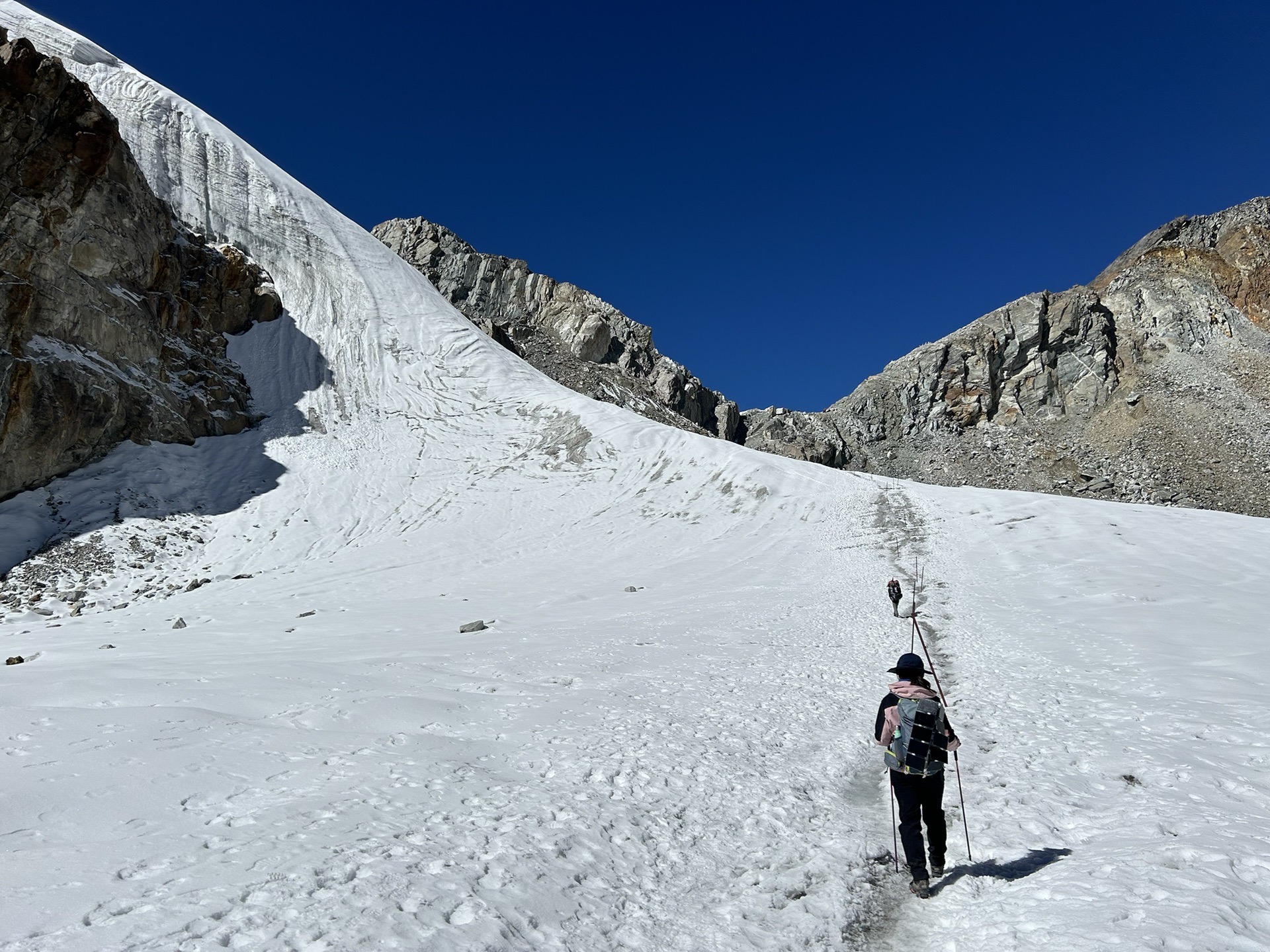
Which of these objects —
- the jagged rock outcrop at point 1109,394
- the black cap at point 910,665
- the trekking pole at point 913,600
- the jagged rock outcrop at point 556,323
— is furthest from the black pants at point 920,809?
the jagged rock outcrop at point 1109,394

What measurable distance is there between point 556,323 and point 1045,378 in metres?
66.3

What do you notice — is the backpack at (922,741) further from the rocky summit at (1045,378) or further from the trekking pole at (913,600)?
the rocky summit at (1045,378)

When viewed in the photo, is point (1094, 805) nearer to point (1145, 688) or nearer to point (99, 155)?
point (1145, 688)

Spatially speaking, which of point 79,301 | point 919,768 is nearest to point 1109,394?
point 919,768

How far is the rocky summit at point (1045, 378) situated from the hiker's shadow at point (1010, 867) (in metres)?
59.8

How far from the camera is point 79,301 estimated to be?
3222 centimetres

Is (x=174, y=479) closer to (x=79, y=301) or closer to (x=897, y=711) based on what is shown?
(x=79, y=301)

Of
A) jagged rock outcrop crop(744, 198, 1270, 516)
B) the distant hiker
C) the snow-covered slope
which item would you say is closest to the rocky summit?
jagged rock outcrop crop(744, 198, 1270, 516)

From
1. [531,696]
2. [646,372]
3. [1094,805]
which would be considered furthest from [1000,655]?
[646,372]

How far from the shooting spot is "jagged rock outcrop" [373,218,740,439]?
243ft

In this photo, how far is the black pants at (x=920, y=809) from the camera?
5.66m

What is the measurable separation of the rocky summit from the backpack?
196 feet

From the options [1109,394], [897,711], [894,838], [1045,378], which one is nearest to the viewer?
[897,711]

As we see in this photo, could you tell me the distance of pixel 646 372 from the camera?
8088 centimetres
